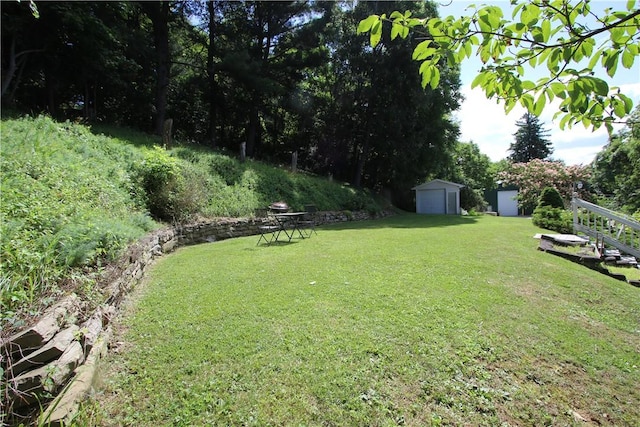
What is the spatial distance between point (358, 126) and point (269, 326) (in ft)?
66.9

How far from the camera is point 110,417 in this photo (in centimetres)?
213

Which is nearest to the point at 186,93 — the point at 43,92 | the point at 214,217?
the point at 43,92

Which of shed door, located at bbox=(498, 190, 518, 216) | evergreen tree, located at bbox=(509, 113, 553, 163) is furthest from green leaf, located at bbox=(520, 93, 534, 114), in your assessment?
evergreen tree, located at bbox=(509, 113, 553, 163)

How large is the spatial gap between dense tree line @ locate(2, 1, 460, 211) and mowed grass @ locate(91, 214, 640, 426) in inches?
477

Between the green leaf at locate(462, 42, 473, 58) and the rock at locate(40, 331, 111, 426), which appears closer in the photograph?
the green leaf at locate(462, 42, 473, 58)

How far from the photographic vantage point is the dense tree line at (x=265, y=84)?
536 inches

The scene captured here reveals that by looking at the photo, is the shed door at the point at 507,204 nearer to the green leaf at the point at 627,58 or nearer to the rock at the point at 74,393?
the green leaf at the point at 627,58

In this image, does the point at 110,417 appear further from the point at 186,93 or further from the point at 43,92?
the point at 186,93

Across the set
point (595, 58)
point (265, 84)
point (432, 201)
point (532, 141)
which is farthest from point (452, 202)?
point (532, 141)

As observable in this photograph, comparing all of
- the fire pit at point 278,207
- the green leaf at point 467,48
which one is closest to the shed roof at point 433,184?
the fire pit at point 278,207

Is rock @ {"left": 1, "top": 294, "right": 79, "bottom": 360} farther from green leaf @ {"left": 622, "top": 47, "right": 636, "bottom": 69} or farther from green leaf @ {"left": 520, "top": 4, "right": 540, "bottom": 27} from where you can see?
green leaf @ {"left": 622, "top": 47, "right": 636, "bottom": 69}

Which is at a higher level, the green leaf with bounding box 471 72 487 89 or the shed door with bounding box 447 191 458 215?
the green leaf with bounding box 471 72 487 89

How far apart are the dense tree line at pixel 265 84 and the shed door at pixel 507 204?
9743 mm

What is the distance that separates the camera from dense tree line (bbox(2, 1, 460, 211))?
13.6 meters
